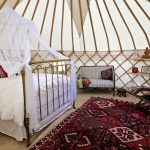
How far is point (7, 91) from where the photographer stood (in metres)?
2.21

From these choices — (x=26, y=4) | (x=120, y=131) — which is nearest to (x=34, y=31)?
(x=26, y=4)

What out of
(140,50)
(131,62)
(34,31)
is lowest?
(131,62)

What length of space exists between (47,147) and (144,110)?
2.02 metres

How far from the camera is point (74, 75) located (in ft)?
10.8

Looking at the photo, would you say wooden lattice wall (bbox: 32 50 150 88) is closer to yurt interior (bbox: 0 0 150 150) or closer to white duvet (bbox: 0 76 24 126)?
yurt interior (bbox: 0 0 150 150)

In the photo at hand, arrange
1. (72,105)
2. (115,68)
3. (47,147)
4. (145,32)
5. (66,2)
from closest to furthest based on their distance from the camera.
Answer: (47,147) → (66,2) → (72,105) → (145,32) → (115,68)

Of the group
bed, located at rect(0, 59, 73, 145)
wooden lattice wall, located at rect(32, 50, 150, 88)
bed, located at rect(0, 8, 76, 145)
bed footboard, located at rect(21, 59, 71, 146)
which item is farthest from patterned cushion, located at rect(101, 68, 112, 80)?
bed, located at rect(0, 59, 73, 145)

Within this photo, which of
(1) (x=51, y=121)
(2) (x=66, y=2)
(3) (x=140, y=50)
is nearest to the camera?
(1) (x=51, y=121)

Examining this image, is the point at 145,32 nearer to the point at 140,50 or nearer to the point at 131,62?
the point at 140,50

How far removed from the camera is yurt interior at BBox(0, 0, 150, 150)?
206cm

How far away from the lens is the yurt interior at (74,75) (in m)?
2.06

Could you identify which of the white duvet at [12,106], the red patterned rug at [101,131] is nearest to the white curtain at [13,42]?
the white duvet at [12,106]

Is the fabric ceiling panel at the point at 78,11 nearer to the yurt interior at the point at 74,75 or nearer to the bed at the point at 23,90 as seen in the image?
the yurt interior at the point at 74,75

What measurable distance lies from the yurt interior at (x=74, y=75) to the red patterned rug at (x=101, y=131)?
0.04 ft
